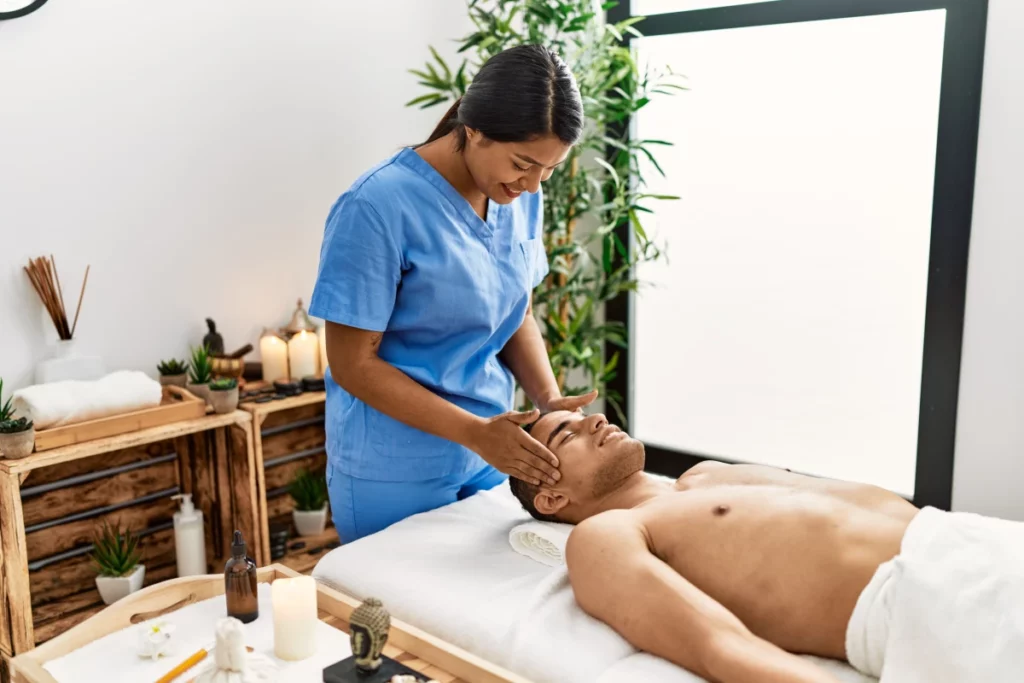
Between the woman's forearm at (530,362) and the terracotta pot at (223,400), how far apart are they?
3.06ft

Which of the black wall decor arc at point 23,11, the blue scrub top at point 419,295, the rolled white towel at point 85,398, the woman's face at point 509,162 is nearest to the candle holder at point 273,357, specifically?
the rolled white towel at point 85,398

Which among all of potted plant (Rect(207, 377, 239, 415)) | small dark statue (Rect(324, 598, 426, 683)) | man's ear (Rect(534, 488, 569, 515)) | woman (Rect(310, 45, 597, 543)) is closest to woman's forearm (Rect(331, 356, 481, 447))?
woman (Rect(310, 45, 597, 543))

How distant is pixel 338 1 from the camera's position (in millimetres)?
2994

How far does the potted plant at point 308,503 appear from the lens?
289cm

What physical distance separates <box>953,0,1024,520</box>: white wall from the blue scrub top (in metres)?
1.48

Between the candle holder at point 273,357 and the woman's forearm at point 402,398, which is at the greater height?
the woman's forearm at point 402,398

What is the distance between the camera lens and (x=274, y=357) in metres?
2.78

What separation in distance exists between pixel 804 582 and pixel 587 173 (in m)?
2.00

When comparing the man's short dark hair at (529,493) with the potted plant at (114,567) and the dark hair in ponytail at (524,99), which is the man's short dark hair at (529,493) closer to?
the dark hair in ponytail at (524,99)

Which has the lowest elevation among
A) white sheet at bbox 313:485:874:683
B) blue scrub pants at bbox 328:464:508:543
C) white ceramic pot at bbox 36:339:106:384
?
white sheet at bbox 313:485:874:683

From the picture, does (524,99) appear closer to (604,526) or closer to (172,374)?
(604,526)

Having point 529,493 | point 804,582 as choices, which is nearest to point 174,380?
point 529,493

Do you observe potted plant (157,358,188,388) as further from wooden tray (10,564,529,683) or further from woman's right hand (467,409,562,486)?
woman's right hand (467,409,562,486)

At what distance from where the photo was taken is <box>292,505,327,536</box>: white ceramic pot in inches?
114
